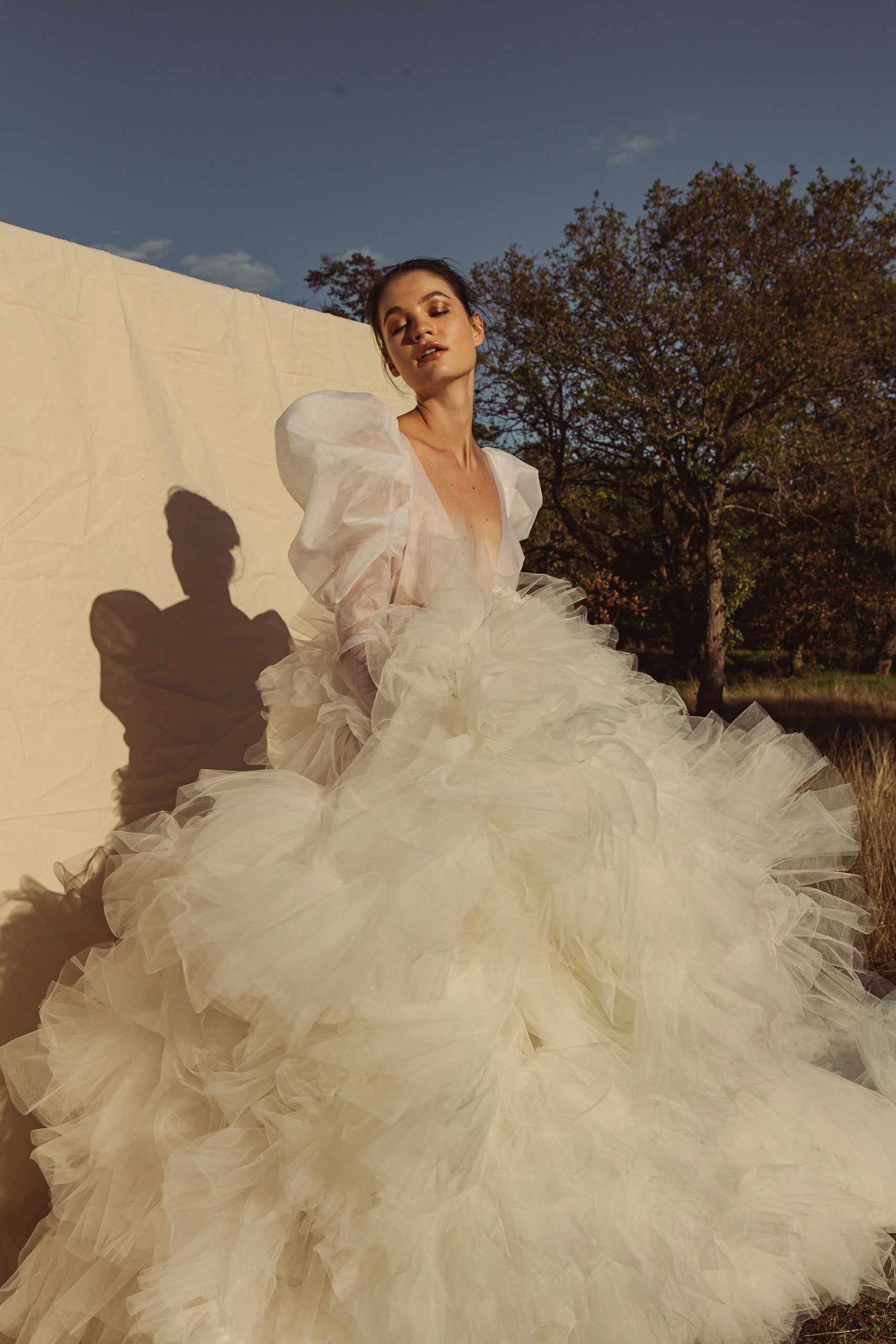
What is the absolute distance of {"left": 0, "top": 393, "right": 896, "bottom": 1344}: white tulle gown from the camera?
3.98ft

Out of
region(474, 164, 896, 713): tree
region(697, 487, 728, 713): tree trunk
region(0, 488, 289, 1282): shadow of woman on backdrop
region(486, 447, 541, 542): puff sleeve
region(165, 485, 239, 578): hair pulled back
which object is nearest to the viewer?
region(0, 488, 289, 1282): shadow of woman on backdrop

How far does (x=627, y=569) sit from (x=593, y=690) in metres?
11.2

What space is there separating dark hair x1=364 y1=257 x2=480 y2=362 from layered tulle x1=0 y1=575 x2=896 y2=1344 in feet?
2.29

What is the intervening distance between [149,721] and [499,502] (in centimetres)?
105

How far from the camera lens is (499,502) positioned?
6.63 ft

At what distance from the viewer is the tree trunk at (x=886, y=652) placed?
13.3 m

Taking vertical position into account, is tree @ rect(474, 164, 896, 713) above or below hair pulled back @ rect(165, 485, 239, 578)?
above

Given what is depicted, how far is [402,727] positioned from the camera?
1.41 metres

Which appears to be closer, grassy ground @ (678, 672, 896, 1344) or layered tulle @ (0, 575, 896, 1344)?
layered tulle @ (0, 575, 896, 1344)

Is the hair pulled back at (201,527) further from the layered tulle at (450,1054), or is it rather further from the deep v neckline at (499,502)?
the layered tulle at (450,1054)

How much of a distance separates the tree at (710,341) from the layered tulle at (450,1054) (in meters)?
7.78

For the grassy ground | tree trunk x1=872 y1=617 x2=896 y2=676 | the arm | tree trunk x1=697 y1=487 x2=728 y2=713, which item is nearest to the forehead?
the arm

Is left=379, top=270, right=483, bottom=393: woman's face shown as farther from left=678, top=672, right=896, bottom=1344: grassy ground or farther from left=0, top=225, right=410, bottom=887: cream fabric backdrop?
left=678, top=672, right=896, bottom=1344: grassy ground

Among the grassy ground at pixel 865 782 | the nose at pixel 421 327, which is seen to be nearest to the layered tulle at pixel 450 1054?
the grassy ground at pixel 865 782
